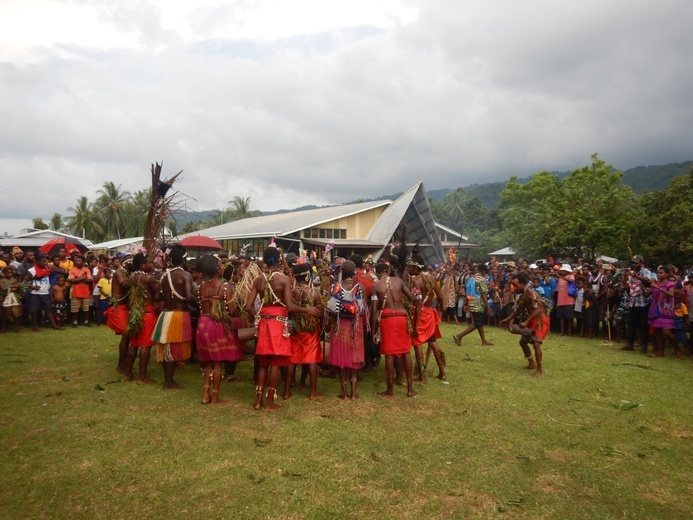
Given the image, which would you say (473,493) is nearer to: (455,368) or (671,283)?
(455,368)

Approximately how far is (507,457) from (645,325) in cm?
802

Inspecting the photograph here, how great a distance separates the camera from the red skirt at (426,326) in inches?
296

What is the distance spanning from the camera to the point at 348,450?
15.8 feet

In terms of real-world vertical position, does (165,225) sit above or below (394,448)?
above

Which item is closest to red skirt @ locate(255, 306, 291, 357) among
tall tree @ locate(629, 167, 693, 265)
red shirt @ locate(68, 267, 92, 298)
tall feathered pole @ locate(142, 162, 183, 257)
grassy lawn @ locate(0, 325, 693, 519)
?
grassy lawn @ locate(0, 325, 693, 519)

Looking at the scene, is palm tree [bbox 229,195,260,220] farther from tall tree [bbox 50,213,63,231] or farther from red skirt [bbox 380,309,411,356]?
red skirt [bbox 380,309,411,356]

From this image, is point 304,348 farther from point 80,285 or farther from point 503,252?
point 503,252

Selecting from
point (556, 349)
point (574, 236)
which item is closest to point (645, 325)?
point (556, 349)

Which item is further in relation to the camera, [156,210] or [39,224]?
[39,224]

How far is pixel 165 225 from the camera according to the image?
10.1 meters

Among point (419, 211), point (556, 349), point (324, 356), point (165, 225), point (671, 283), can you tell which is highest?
point (419, 211)

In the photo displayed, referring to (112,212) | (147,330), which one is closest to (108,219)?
(112,212)

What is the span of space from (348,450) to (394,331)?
2.18 meters

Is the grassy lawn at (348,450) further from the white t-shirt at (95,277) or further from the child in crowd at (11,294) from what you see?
the white t-shirt at (95,277)
